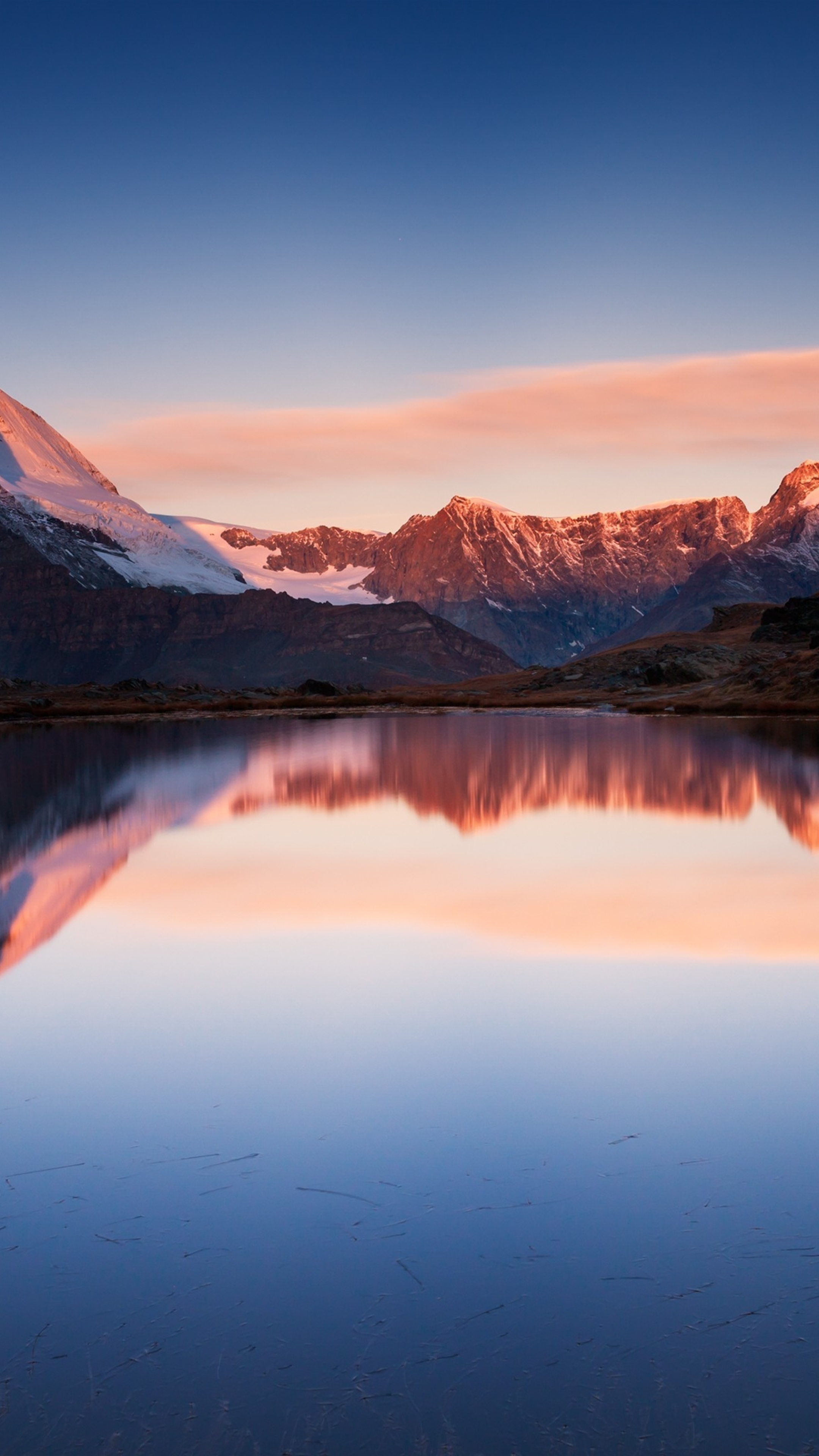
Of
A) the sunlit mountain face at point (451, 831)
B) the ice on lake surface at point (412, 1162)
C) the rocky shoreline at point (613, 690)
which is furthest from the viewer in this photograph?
the rocky shoreline at point (613, 690)

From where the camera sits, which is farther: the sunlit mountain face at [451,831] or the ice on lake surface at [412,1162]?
the sunlit mountain face at [451,831]

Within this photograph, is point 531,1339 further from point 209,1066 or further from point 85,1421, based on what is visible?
point 209,1066

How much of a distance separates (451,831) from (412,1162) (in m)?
18.4

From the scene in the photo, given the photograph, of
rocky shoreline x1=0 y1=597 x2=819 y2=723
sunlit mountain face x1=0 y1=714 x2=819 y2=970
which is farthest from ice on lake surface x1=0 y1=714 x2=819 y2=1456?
rocky shoreline x1=0 y1=597 x2=819 y2=723

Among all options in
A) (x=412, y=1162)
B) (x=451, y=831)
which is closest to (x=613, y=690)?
(x=451, y=831)

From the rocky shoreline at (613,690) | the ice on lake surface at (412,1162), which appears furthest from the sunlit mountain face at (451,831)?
the rocky shoreline at (613,690)

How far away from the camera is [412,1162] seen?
8.53 metres

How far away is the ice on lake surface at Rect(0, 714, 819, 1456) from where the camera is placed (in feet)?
19.7

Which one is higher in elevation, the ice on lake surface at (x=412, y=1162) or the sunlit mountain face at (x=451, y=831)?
the ice on lake surface at (x=412, y=1162)

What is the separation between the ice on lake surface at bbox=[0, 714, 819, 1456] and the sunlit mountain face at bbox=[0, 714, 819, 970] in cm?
17

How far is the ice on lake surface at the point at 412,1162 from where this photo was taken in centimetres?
601

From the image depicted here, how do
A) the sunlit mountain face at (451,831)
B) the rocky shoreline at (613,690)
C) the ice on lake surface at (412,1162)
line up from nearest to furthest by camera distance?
the ice on lake surface at (412,1162) → the sunlit mountain face at (451,831) → the rocky shoreline at (613,690)

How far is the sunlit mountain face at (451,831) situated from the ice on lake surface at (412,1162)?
17cm

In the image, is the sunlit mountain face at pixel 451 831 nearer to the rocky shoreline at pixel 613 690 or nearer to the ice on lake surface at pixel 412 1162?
the ice on lake surface at pixel 412 1162
